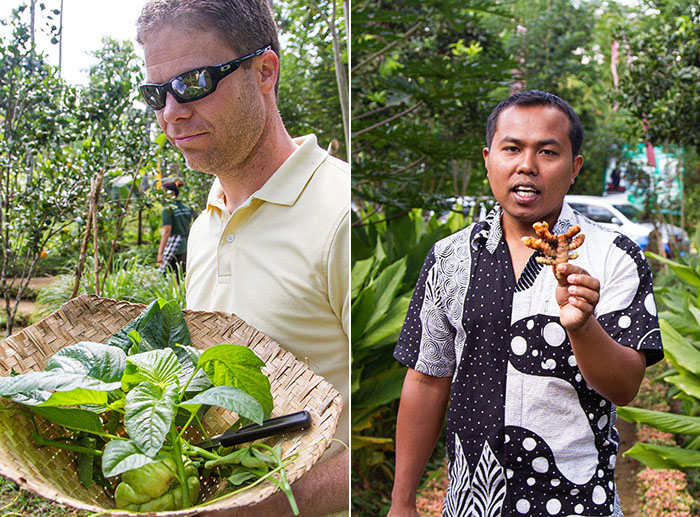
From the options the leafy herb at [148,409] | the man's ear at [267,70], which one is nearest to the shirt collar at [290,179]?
the man's ear at [267,70]

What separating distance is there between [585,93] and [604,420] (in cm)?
600

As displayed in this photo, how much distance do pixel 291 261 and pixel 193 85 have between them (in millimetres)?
324

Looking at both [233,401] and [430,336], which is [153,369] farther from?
[430,336]

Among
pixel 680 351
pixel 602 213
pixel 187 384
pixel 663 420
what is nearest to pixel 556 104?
pixel 187 384

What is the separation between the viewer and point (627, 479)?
303 cm

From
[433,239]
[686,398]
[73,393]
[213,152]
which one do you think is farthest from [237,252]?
[686,398]

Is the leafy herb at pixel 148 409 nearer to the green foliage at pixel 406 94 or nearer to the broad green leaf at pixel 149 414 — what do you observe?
the broad green leaf at pixel 149 414

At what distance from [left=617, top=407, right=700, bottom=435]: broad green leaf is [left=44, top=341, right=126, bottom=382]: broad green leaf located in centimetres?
154

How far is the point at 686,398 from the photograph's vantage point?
108 inches

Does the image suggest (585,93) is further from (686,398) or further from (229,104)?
(229,104)

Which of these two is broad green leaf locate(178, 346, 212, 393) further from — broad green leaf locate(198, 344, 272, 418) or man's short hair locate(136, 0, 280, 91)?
man's short hair locate(136, 0, 280, 91)

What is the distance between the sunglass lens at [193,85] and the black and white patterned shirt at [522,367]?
496mm

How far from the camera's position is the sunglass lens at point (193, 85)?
1060mm

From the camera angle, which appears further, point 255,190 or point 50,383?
point 255,190
